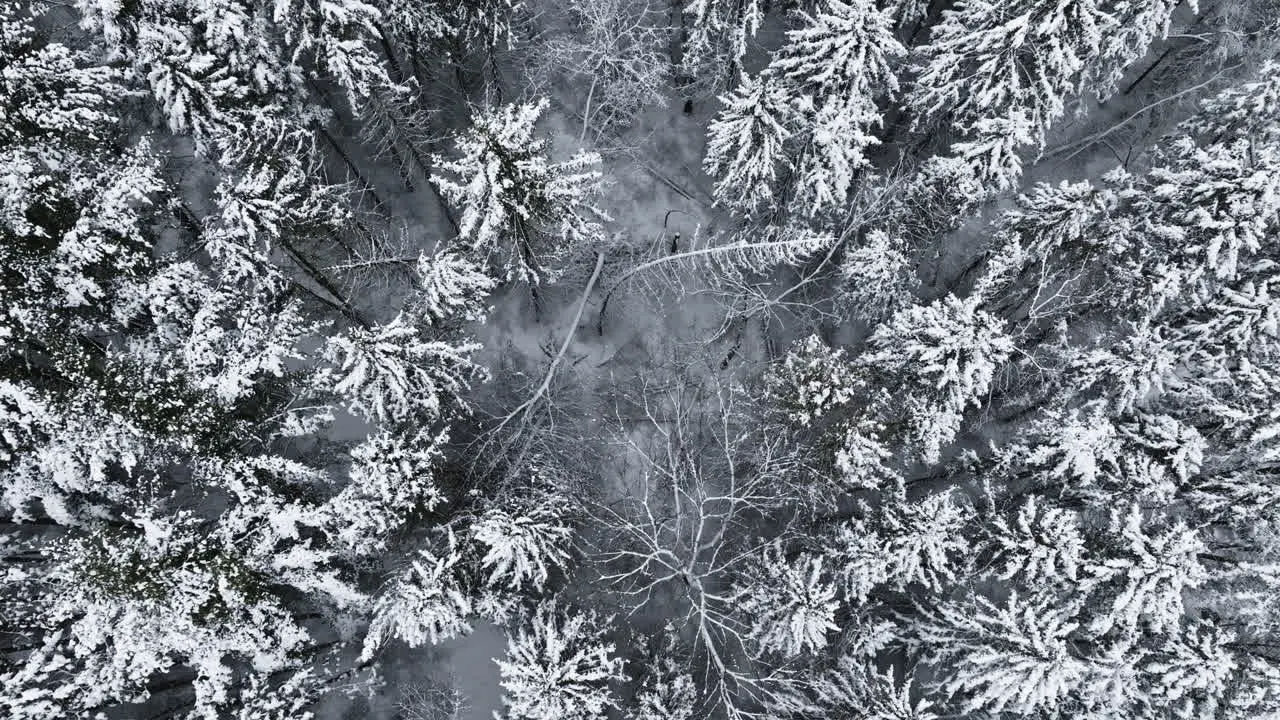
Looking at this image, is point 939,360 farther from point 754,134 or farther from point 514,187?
point 514,187

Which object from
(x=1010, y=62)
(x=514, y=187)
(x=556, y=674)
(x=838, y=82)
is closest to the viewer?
(x=556, y=674)

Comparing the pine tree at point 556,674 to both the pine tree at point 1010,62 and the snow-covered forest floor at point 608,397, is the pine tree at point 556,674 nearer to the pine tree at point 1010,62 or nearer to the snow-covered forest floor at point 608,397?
the snow-covered forest floor at point 608,397

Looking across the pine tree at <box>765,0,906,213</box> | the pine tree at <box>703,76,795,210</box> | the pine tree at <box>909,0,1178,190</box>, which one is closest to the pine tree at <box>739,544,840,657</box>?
the pine tree at <box>765,0,906,213</box>

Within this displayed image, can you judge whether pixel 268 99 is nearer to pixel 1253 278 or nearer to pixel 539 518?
pixel 539 518

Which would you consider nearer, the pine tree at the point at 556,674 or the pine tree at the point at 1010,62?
the pine tree at the point at 556,674

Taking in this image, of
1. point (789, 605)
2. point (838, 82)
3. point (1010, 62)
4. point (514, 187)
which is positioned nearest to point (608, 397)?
point (514, 187)

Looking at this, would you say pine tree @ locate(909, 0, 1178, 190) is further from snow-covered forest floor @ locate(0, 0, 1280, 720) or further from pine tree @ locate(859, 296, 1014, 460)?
pine tree @ locate(859, 296, 1014, 460)

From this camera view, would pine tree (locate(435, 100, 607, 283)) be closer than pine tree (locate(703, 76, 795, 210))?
Yes

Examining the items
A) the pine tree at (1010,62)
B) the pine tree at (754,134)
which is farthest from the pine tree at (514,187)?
the pine tree at (1010,62)

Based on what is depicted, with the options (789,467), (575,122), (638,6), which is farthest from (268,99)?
(789,467)

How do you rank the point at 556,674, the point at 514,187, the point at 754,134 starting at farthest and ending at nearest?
1. the point at 754,134
2. the point at 514,187
3. the point at 556,674

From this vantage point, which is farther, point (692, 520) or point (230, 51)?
point (692, 520)
